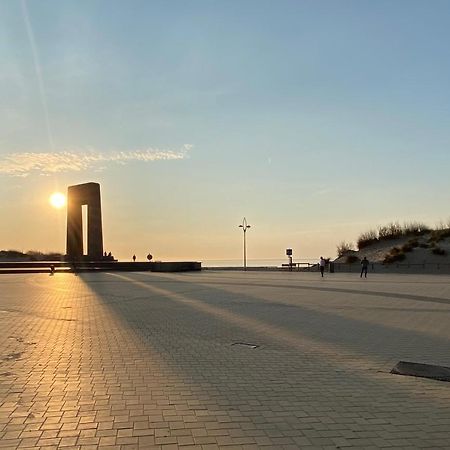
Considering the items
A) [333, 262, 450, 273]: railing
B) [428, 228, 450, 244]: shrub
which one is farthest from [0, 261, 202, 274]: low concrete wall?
[428, 228, 450, 244]: shrub

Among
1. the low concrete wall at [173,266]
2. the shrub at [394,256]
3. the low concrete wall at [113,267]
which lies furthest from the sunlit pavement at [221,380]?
the shrub at [394,256]

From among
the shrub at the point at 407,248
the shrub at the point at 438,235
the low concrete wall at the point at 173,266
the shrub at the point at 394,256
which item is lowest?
the low concrete wall at the point at 173,266

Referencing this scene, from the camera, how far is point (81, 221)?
165 feet

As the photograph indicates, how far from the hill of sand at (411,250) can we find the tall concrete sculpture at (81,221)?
856 inches

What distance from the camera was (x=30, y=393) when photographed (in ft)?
18.3

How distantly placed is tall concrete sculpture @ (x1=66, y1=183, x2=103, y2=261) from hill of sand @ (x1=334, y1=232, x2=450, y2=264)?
21.7 m

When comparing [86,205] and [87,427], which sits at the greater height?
[86,205]

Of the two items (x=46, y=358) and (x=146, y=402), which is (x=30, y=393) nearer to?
(x=146, y=402)

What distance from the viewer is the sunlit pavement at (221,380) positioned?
431 centimetres

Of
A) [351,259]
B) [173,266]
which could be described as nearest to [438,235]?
[351,259]

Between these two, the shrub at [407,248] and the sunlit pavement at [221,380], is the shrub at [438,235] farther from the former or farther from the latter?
the sunlit pavement at [221,380]

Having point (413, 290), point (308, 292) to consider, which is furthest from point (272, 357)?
point (413, 290)

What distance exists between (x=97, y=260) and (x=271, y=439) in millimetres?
44307

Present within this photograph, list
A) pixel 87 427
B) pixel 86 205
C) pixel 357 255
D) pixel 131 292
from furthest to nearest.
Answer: pixel 86 205, pixel 357 255, pixel 131 292, pixel 87 427
